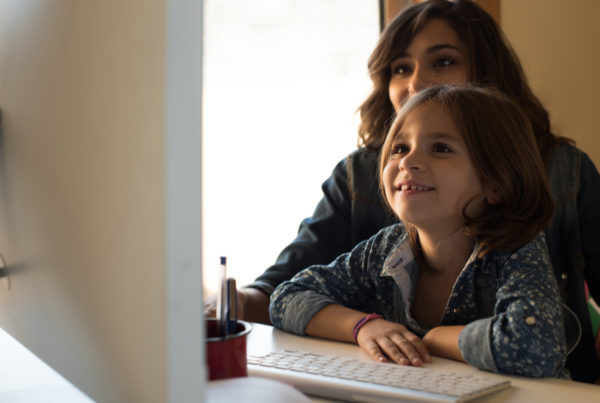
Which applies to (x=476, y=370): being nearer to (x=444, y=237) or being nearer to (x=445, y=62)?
(x=444, y=237)

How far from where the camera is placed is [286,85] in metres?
2.28

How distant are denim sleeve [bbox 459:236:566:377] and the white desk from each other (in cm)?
2

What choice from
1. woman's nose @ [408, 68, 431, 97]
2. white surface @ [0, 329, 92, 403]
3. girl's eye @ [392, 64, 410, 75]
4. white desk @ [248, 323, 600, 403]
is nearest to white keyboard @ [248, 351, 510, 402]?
white desk @ [248, 323, 600, 403]

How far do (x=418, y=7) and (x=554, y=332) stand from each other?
932 mm

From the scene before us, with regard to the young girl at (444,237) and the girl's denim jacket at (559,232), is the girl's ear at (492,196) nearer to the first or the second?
the young girl at (444,237)

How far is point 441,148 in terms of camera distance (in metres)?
1.05

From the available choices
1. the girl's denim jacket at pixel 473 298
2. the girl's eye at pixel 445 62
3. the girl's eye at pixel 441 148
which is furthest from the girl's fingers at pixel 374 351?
the girl's eye at pixel 445 62

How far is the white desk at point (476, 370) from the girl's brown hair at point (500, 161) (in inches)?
12.4

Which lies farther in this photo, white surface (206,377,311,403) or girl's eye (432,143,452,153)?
girl's eye (432,143,452,153)

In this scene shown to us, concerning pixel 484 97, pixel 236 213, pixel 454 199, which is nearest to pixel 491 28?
pixel 484 97

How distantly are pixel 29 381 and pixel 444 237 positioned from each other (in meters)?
0.78

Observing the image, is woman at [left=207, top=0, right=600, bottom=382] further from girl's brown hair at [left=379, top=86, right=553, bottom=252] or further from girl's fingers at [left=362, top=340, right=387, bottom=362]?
girl's fingers at [left=362, top=340, right=387, bottom=362]

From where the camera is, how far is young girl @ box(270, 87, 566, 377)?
92 cm

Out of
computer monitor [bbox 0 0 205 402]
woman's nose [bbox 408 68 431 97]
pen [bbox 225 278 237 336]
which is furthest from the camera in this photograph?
woman's nose [bbox 408 68 431 97]
